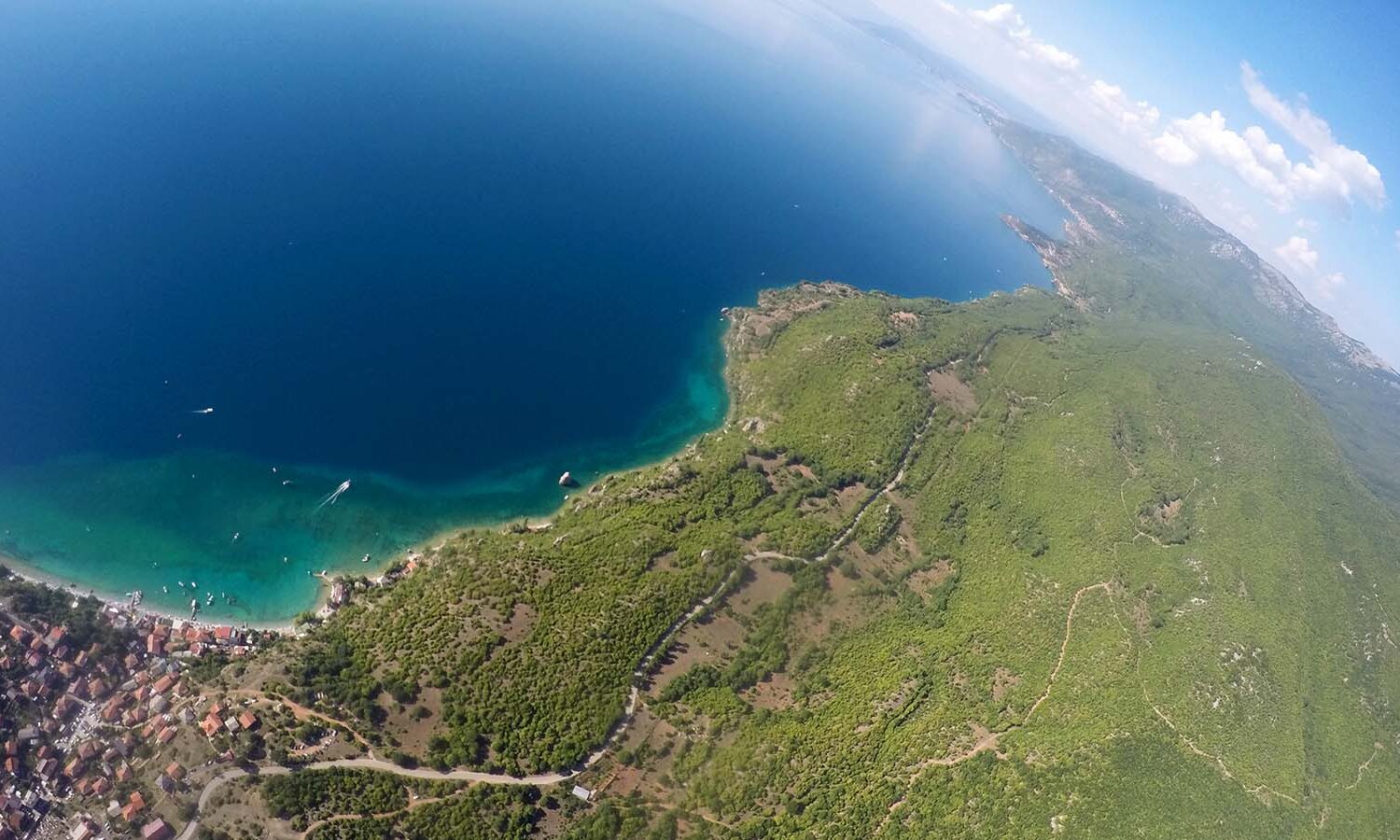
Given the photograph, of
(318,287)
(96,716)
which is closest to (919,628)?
(96,716)

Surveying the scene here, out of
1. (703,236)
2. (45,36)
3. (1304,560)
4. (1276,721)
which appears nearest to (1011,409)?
(1304,560)

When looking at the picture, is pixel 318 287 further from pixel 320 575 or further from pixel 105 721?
pixel 105 721

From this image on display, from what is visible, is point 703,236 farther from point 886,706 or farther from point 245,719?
point 245,719

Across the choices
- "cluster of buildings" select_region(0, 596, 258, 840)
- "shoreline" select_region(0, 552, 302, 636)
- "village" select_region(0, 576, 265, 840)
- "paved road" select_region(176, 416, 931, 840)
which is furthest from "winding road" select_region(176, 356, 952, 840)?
"shoreline" select_region(0, 552, 302, 636)

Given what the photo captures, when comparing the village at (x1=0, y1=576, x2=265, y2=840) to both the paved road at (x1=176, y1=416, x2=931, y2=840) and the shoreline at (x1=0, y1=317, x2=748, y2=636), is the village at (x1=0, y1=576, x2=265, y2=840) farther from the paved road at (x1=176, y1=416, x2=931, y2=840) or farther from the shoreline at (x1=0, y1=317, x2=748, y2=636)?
the shoreline at (x1=0, y1=317, x2=748, y2=636)

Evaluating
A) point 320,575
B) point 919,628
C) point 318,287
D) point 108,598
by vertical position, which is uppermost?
point 919,628

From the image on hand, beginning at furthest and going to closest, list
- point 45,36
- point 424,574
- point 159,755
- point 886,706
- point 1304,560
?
point 45,36, point 1304,560, point 424,574, point 886,706, point 159,755
